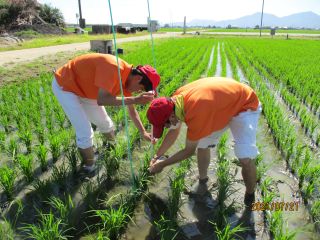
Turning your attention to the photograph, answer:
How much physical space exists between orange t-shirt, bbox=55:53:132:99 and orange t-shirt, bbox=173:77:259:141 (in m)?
0.55

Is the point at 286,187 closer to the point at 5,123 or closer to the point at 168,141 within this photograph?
the point at 168,141

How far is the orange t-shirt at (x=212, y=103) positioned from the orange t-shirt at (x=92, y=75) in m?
0.55

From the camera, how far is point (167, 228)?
2182mm

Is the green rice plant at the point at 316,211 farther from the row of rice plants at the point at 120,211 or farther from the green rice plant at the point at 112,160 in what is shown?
the green rice plant at the point at 112,160

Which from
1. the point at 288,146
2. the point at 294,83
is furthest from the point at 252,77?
the point at 288,146

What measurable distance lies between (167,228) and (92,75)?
55.6 inches

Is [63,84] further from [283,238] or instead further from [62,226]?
[283,238]

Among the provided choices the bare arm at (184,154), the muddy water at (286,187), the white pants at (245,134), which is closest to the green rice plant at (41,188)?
the bare arm at (184,154)

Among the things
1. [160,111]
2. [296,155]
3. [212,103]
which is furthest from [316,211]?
[160,111]

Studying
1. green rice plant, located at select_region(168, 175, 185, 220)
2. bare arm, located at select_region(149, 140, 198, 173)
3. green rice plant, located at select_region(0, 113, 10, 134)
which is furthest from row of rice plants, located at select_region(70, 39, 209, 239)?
green rice plant, located at select_region(0, 113, 10, 134)

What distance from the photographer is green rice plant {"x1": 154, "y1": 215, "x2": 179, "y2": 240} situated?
2178 millimetres

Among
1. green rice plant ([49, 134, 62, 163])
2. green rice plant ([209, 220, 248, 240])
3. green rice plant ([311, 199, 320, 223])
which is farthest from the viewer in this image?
green rice plant ([49, 134, 62, 163])

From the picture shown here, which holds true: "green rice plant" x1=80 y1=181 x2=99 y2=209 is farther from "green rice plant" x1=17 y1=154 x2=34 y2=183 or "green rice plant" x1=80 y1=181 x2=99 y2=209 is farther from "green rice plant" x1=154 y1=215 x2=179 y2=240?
"green rice plant" x1=154 y1=215 x2=179 y2=240

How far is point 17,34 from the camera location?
2084 centimetres
